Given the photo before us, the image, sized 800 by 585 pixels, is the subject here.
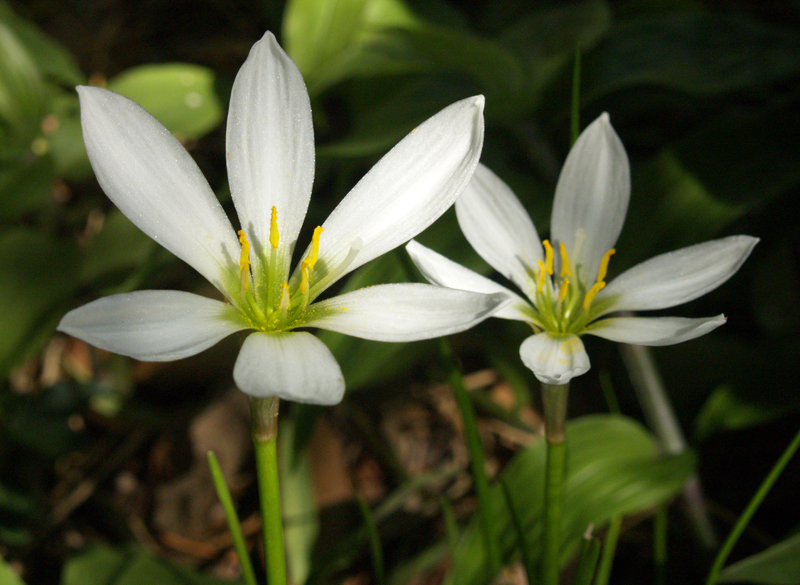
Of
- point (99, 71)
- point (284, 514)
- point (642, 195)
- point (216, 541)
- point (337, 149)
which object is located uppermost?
point (99, 71)

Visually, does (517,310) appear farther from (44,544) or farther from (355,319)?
(44,544)

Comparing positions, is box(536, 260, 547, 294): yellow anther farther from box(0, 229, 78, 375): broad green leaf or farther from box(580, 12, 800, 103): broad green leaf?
box(0, 229, 78, 375): broad green leaf

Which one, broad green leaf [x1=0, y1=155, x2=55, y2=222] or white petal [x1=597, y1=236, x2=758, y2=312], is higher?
broad green leaf [x1=0, y1=155, x2=55, y2=222]

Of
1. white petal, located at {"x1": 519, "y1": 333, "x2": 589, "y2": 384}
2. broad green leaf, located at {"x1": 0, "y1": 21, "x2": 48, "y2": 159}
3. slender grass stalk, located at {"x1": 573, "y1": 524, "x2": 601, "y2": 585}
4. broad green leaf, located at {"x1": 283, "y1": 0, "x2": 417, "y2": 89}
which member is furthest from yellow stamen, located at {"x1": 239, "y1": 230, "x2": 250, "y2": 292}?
broad green leaf, located at {"x1": 0, "y1": 21, "x2": 48, "y2": 159}

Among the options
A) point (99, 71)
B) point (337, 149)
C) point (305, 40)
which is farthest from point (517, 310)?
point (99, 71)

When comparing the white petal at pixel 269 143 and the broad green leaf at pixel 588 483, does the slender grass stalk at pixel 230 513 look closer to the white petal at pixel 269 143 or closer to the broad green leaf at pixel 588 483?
the white petal at pixel 269 143

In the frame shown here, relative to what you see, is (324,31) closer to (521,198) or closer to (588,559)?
A: (521,198)
